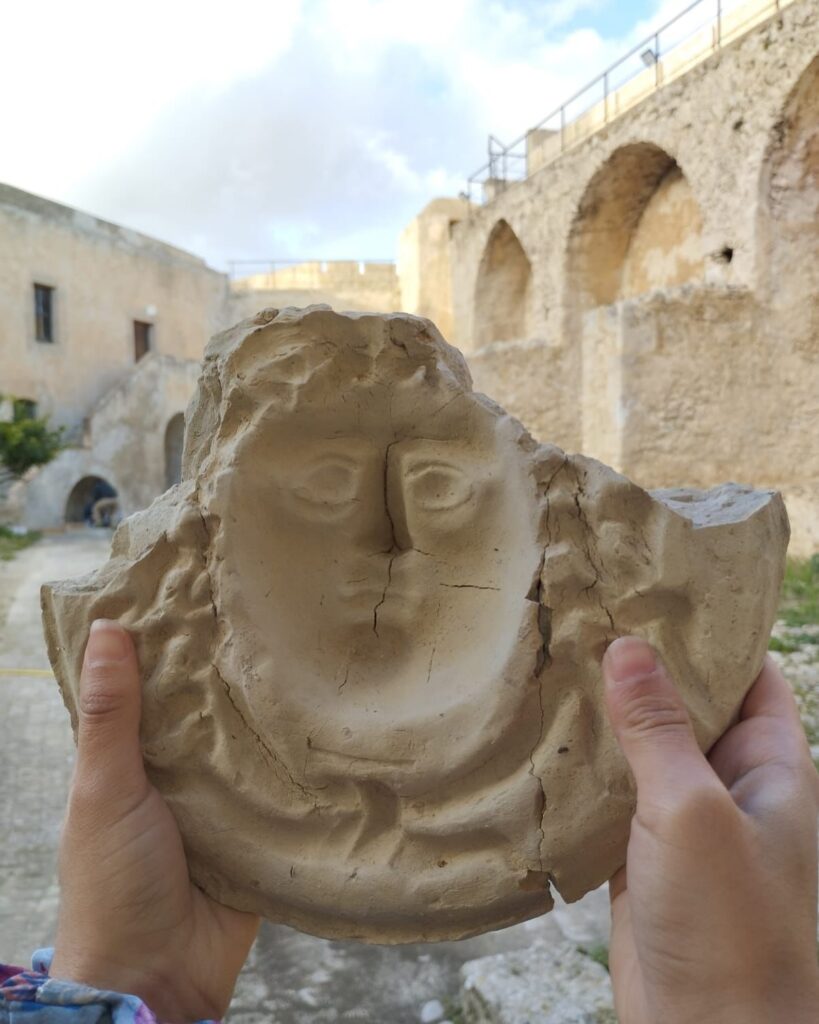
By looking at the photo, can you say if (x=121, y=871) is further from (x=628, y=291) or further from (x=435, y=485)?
(x=628, y=291)

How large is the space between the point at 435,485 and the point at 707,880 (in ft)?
2.36

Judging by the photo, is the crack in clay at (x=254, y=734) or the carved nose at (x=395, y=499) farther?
the carved nose at (x=395, y=499)

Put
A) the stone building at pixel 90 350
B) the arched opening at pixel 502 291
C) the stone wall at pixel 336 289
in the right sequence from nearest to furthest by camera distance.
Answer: the arched opening at pixel 502 291 → the stone building at pixel 90 350 → the stone wall at pixel 336 289

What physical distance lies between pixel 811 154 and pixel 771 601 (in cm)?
544

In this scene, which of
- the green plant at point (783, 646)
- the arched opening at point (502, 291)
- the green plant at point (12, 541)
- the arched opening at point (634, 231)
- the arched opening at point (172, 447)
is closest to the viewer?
the green plant at point (783, 646)

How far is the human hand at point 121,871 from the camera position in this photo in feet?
3.86

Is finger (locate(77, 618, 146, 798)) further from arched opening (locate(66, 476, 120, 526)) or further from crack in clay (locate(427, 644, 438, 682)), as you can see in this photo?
arched opening (locate(66, 476, 120, 526))

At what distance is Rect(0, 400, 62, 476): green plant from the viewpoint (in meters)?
9.76

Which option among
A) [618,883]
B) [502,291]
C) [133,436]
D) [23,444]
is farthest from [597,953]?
[133,436]

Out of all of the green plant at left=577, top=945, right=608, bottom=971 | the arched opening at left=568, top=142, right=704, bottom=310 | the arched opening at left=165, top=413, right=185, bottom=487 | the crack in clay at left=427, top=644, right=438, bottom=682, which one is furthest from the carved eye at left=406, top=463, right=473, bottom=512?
the arched opening at left=165, top=413, right=185, bottom=487

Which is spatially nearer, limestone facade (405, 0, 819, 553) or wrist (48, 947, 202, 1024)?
wrist (48, 947, 202, 1024)

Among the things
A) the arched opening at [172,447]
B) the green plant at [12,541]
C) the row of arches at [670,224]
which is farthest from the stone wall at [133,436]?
the row of arches at [670,224]

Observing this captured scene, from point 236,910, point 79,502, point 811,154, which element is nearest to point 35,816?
point 236,910

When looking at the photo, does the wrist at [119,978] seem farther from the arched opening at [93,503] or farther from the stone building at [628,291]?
the arched opening at [93,503]
